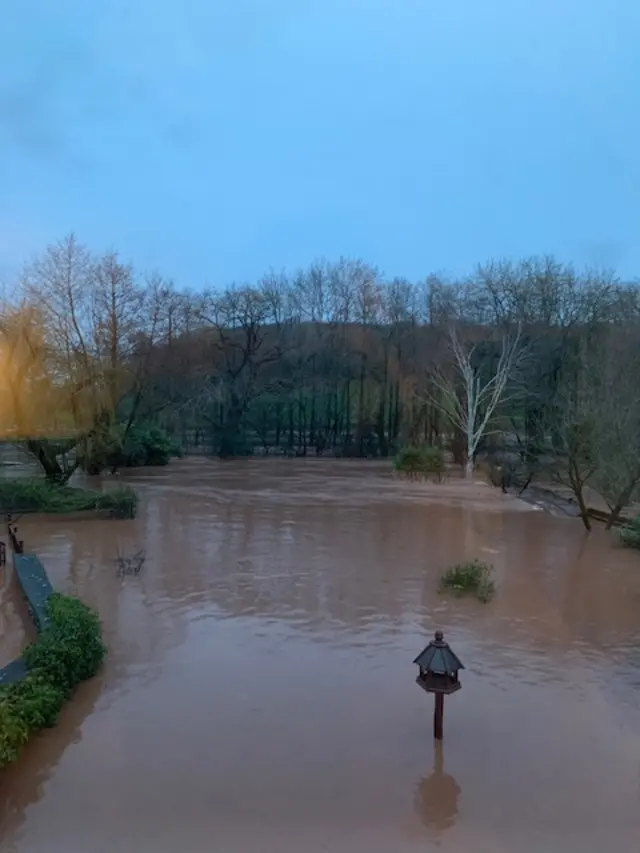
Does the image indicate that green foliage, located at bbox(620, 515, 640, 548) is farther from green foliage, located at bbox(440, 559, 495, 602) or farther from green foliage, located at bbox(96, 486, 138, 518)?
green foliage, located at bbox(96, 486, 138, 518)

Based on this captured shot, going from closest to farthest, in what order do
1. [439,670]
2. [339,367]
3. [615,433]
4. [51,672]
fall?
[439,670] < [51,672] < [615,433] < [339,367]

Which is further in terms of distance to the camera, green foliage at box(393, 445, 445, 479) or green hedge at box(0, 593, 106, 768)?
green foliage at box(393, 445, 445, 479)

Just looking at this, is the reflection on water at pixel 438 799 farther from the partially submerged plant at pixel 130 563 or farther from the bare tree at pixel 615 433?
the bare tree at pixel 615 433

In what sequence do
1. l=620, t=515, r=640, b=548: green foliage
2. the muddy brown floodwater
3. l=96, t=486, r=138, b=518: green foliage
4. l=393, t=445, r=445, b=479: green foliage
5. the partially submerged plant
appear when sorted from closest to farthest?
the muddy brown floodwater
the partially submerged plant
l=620, t=515, r=640, b=548: green foliage
l=96, t=486, r=138, b=518: green foliage
l=393, t=445, r=445, b=479: green foliage

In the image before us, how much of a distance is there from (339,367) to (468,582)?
25852 mm

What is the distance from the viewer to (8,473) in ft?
67.2

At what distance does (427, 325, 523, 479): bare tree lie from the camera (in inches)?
1006

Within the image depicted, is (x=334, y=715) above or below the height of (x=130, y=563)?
below

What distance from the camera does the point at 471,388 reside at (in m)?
25.7

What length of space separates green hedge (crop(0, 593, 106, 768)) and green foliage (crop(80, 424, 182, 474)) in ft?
49.8

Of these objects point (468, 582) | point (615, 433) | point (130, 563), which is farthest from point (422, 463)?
point (130, 563)

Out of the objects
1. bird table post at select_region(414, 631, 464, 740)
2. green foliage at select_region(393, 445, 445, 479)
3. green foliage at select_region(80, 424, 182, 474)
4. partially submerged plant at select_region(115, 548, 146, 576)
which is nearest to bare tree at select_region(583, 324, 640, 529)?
green foliage at select_region(393, 445, 445, 479)

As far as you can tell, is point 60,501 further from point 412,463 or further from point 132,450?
point 412,463

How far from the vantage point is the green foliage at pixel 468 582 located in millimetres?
8990
